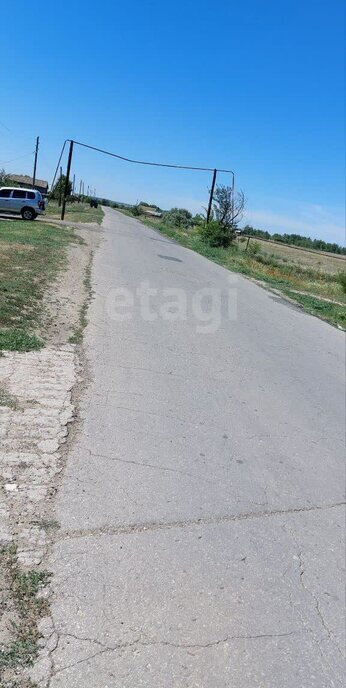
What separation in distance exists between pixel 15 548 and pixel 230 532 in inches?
51.2

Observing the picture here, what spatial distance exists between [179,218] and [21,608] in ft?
211

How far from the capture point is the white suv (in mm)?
25234

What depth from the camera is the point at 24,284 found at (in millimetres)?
7922

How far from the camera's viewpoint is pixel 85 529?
8.52 feet

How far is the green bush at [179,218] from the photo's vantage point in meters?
61.5

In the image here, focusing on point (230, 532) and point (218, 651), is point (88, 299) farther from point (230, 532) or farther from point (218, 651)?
point (218, 651)

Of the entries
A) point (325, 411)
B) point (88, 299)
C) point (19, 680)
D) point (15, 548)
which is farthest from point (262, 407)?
point (88, 299)

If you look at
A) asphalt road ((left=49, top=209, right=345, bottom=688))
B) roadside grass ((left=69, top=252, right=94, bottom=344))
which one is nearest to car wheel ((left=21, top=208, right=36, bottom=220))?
roadside grass ((left=69, top=252, right=94, bottom=344))

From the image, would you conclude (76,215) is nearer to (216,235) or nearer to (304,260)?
(216,235)

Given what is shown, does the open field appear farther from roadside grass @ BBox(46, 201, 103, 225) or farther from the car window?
the car window

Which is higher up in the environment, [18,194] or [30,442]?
[18,194]

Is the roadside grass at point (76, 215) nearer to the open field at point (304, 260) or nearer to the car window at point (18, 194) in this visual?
the car window at point (18, 194)

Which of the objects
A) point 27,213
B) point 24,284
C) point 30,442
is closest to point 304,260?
point 27,213
